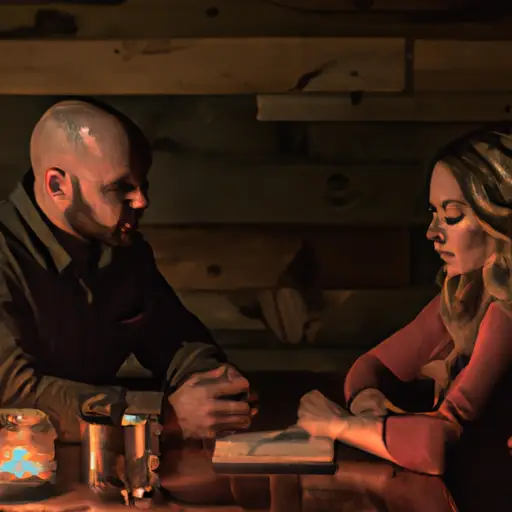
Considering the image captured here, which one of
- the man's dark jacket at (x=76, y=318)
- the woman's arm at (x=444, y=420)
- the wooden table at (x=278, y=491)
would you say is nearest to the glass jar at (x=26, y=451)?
the wooden table at (x=278, y=491)

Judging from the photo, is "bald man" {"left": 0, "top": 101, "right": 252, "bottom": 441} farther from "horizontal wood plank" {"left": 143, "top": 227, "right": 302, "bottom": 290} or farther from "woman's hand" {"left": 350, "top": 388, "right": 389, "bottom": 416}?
"woman's hand" {"left": 350, "top": 388, "right": 389, "bottom": 416}

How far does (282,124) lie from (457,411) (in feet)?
2.11

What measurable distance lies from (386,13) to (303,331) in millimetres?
654

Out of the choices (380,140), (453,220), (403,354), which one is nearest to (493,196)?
(453,220)

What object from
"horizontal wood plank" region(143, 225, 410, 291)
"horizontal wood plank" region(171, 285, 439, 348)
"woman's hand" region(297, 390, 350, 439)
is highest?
"horizontal wood plank" region(143, 225, 410, 291)

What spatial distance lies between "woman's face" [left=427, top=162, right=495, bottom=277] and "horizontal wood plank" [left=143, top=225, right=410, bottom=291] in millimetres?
72

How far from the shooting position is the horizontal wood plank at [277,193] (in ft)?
4.85

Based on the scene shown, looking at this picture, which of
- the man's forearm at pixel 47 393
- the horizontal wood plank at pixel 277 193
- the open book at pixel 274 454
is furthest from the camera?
the horizontal wood plank at pixel 277 193

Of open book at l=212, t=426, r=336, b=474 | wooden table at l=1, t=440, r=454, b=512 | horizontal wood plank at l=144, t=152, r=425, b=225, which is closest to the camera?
wooden table at l=1, t=440, r=454, b=512

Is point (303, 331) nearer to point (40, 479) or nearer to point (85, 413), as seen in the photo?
point (85, 413)

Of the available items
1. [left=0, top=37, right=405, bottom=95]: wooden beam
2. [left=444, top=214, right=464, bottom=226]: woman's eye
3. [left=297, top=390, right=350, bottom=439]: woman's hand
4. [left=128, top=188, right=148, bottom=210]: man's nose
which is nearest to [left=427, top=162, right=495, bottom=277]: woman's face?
[left=444, top=214, right=464, bottom=226]: woman's eye

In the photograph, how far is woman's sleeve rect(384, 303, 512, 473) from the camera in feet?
4.22

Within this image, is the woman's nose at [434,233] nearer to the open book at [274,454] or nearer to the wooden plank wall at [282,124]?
the wooden plank wall at [282,124]

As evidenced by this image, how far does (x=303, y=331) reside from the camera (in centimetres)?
151
